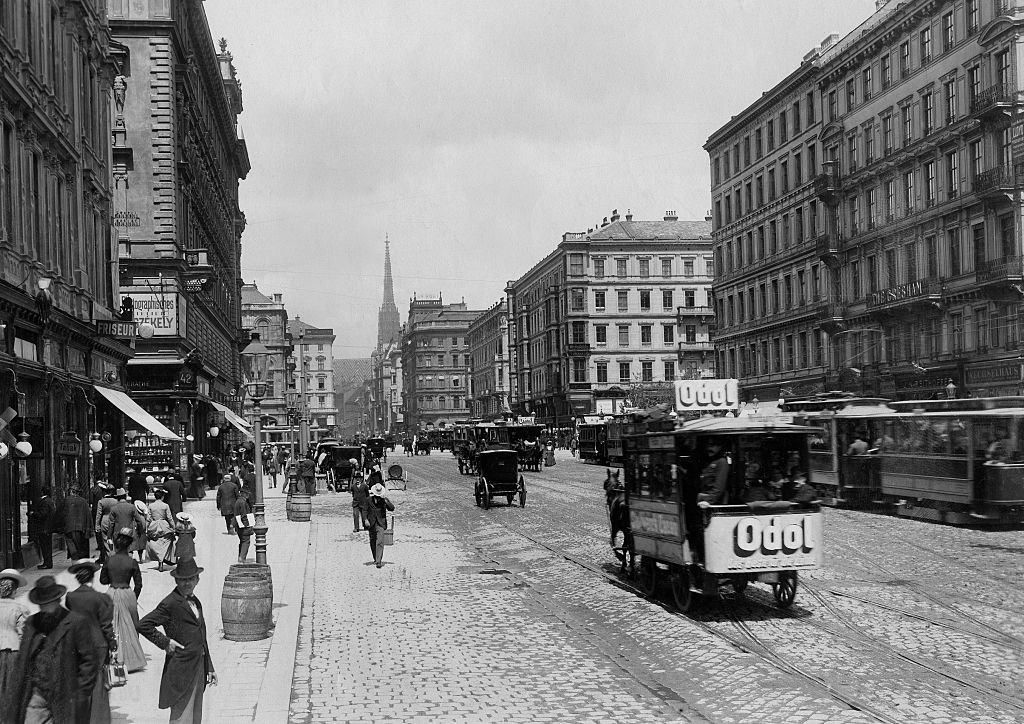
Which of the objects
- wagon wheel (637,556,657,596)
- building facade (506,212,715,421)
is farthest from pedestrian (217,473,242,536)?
building facade (506,212,715,421)

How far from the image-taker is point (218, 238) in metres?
66.8

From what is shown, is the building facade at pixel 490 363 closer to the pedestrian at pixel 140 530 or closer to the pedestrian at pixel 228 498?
the pedestrian at pixel 228 498

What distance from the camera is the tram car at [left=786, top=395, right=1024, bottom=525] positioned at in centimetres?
2467

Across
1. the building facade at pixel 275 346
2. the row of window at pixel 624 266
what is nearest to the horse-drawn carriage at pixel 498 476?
the row of window at pixel 624 266

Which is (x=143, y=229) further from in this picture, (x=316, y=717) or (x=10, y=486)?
(x=316, y=717)

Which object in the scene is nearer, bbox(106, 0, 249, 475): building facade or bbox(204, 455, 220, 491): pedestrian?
bbox(106, 0, 249, 475): building facade

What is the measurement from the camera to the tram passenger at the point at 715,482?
13.9 meters

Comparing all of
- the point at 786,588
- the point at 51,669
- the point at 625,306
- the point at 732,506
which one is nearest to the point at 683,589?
the point at 786,588

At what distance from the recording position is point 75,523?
20219mm

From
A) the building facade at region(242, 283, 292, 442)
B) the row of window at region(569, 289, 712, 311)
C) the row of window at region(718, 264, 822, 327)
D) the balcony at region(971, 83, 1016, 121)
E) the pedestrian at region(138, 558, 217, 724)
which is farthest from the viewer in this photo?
the building facade at region(242, 283, 292, 442)

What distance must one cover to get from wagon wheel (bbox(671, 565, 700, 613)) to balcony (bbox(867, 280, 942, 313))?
34154 millimetres

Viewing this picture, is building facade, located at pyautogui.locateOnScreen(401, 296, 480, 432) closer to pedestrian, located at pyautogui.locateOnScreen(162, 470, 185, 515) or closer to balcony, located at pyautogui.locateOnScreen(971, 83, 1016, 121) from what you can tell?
balcony, located at pyautogui.locateOnScreen(971, 83, 1016, 121)

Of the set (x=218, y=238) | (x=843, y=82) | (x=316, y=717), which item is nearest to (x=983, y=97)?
(x=843, y=82)

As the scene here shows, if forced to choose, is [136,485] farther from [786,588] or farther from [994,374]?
[994,374]
